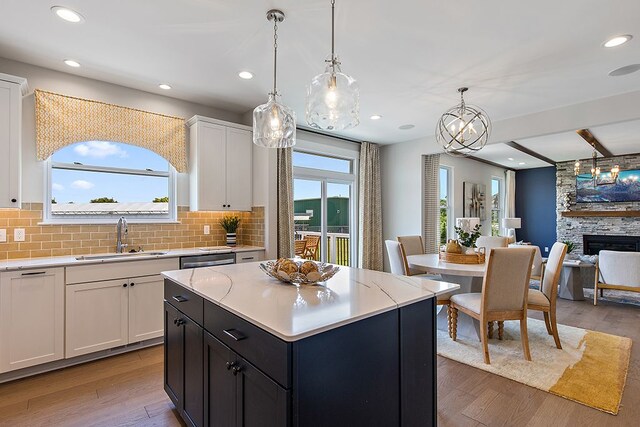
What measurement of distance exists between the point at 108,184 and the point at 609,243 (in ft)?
33.1

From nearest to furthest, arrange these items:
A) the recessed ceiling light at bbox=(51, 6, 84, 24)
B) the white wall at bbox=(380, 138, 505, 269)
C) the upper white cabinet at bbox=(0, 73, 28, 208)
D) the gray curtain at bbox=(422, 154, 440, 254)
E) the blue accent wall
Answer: the recessed ceiling light at bbox=(51, 6, 84, 24) < the upper white cabinet at bbox=(0, 73, 28, 208) < the white wall at bbox=(380, 138, 505, 269) < the gray curtain at bbox=(422, 154, 440, 254) < the blue accent wall

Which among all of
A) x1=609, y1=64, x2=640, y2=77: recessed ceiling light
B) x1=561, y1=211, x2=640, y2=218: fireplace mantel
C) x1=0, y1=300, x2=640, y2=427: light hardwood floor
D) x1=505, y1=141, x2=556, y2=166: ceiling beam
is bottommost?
x1=0, y1=300, x2=640, y2=427: light hardwood floor

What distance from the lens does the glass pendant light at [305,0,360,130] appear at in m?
2.02

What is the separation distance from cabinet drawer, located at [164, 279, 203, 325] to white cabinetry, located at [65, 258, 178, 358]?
1.24 m

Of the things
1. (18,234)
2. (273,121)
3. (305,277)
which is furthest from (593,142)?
(18,234)

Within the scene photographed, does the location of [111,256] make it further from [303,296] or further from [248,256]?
[303,296]

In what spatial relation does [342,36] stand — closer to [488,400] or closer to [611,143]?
[488,400]

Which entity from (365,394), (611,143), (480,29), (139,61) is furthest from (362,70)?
(611,143)

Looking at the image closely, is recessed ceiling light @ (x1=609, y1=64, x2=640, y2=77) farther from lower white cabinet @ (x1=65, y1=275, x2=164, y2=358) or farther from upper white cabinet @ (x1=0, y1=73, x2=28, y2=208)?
upper white cabinet @ (x1=0, y1=73, x2=28, y2=208)

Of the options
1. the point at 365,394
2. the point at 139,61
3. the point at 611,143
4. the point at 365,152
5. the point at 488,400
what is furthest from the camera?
the point at 611,143

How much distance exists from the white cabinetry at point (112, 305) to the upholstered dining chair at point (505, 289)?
120 inches

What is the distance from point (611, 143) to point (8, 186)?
9.17 meters

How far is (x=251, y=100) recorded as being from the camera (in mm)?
4109

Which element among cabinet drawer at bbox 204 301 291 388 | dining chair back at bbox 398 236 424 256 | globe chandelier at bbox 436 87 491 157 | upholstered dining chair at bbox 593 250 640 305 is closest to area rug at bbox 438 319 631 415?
dining chair back at bbox 398 236 424 256
